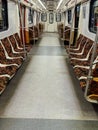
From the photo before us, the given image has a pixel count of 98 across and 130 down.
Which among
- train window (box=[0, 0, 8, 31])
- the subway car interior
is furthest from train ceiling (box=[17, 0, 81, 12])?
the subway car interior

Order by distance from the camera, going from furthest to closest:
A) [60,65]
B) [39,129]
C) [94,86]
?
[60,65], [94,86], [39,129]

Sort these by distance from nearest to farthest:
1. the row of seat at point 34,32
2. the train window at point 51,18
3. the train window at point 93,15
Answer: the train window at point 93,15 → the row of seat at point 34,32 → the train window at point 51,18

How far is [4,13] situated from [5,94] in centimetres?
316

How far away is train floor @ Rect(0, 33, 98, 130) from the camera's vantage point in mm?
2654

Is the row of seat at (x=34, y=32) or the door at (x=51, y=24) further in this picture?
the door at (x=51, y=24)

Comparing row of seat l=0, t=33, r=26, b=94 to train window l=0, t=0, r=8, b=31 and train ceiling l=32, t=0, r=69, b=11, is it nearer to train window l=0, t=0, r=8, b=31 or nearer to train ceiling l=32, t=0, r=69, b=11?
train window l=0, t=0, r=8, b=31

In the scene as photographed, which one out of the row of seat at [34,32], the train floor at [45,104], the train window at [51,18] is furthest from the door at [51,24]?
the train floor at [45,104]

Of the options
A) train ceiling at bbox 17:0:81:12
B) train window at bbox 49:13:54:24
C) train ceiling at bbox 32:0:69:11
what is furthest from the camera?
train window at bbox 49:13:54:24

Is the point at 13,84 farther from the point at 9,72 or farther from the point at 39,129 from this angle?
the point at 39,129

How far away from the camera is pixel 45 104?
3219 millimetres

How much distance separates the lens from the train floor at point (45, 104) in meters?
2.65

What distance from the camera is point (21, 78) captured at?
447 cm

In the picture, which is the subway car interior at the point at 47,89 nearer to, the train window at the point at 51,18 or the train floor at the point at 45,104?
the train floor at the point at 45,104

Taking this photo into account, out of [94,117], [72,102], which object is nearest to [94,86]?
[94,117]
